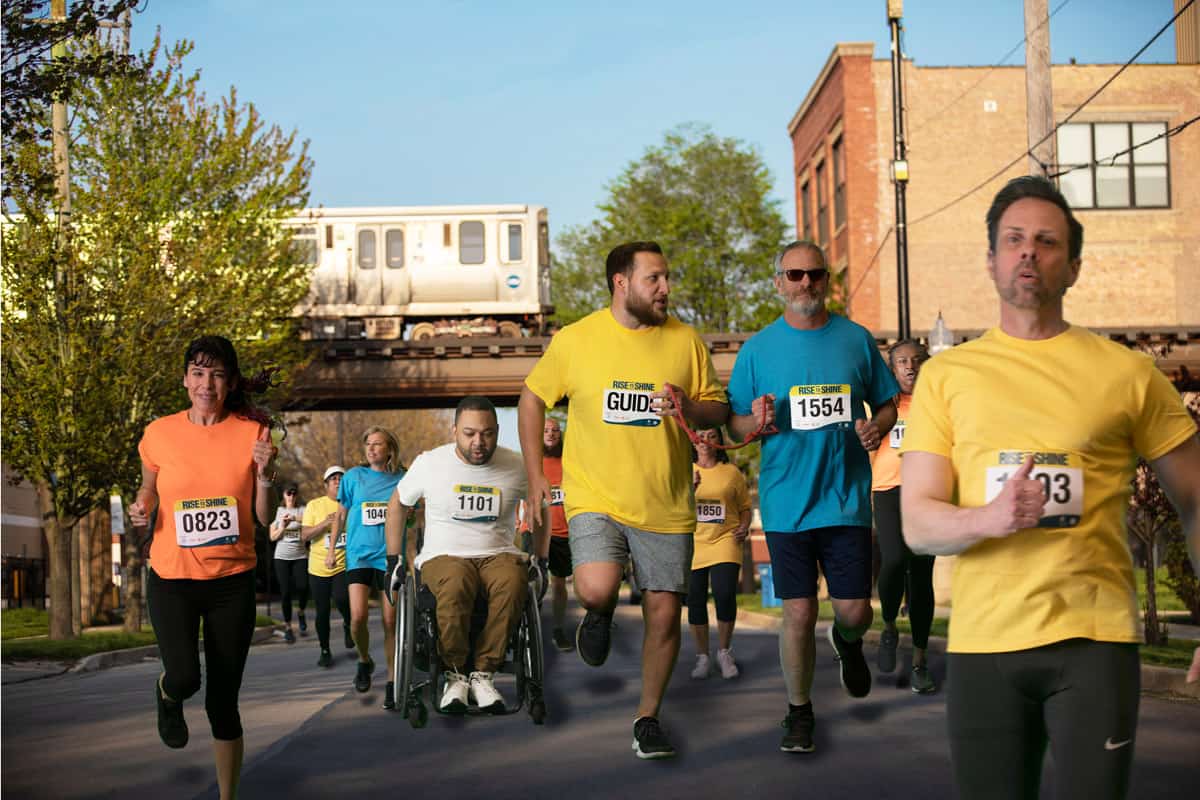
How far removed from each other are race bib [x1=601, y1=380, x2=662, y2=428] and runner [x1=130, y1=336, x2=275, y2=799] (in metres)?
1.53

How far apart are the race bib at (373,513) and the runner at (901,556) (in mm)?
3609

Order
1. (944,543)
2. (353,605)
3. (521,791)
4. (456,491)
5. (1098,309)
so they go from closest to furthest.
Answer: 1. (944,543)
2. (521,791)
3. (456,491)
4. (353,605)
5. (1098,309)

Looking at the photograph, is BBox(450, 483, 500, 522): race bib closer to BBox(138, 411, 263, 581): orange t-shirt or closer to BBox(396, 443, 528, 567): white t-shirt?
BBox(396, 443, 528, 567): white t-shirt

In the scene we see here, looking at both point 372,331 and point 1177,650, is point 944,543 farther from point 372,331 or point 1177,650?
point 372,331

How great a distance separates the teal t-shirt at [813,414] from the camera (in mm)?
7660

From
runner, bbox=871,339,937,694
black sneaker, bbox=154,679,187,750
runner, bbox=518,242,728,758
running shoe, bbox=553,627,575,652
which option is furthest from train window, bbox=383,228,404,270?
black sneaker, bbox=154,679,187,750

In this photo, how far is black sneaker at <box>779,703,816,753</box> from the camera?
25.7 ft

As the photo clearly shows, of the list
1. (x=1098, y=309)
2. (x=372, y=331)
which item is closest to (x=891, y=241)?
(x=1098, y=309)

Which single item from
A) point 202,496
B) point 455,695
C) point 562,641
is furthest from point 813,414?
point 562,641

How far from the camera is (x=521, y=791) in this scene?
7000mm

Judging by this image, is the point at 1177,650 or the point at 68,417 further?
the point at 68,417

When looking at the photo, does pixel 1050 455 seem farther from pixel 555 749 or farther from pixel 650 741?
pixel 555 749

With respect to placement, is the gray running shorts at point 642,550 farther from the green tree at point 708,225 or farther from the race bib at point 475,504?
the green tree at point 708,225

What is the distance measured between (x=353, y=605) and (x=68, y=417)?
1118cm
